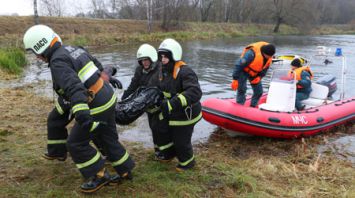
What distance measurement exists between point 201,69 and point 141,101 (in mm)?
10916

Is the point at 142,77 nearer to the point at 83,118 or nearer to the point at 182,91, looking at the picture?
the point at 182,91

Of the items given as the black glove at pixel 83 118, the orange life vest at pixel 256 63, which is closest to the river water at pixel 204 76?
the orange life vest at pixel 256 63

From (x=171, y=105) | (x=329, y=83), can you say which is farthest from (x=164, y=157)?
(x=329, y=83)

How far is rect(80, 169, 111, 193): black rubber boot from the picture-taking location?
3539 mm

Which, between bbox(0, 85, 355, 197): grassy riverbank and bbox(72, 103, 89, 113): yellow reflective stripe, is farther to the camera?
bbox(0, 85, 355, 197): grassy riverbank

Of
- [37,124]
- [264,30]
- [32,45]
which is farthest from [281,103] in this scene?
[264,30]

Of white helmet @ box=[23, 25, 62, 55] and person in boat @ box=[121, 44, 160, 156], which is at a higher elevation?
white helmet @ box=[23, 25, 62, 55]

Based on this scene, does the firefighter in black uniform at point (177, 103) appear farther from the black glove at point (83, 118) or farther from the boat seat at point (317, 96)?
the boat seat at point (317, 96)

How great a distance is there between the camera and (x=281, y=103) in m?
6.86

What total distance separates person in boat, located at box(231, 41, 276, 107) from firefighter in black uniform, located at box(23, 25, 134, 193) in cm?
313

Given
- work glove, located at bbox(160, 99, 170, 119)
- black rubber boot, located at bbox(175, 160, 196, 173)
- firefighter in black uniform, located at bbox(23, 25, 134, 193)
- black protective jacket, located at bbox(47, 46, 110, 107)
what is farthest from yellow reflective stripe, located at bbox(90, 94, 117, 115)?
black rubber boot, located at bbox(175, 160, 196, 173)

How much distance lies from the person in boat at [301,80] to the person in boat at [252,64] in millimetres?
890

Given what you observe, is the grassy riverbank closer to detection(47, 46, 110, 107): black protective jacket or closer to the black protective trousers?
the black protective trousers

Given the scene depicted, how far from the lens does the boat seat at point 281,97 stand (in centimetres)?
677
